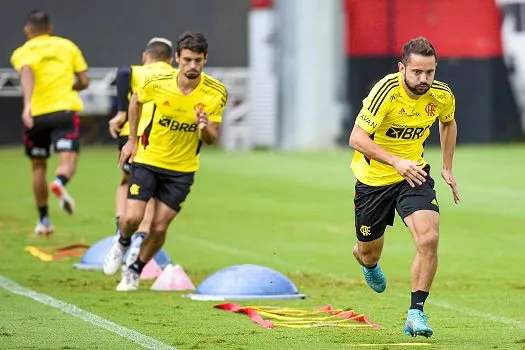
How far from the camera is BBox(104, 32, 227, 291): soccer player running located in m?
11.9

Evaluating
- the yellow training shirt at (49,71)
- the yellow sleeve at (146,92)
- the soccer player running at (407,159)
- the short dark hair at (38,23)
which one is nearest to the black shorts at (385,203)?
the soccer player running at (407,159)

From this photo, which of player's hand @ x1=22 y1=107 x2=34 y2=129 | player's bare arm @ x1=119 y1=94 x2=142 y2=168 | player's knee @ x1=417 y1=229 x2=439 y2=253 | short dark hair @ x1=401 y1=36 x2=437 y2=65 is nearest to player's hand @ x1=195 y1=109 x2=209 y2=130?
Result: player's bare arm @ x1=119 y1=94 x2=142 y2=168

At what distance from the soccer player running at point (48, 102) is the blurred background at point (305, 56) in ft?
52.3

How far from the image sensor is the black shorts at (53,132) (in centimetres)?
1688

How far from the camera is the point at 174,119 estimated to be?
473 inches

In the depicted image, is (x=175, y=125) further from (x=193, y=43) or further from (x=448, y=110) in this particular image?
(x=448, y=110)

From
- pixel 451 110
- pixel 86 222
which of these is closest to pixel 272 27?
pixel 86 222

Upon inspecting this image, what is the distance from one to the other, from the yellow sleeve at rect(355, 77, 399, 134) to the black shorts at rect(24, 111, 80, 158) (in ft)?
25.5

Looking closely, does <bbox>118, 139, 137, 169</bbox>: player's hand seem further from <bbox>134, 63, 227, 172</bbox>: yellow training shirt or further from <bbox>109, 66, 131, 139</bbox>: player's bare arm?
<bbox>109, 66, 131, 139</bbox>: player's bare arm

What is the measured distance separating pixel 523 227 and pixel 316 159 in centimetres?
1289

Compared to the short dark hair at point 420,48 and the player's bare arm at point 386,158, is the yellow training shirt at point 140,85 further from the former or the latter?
the short dark hair at point 420,48

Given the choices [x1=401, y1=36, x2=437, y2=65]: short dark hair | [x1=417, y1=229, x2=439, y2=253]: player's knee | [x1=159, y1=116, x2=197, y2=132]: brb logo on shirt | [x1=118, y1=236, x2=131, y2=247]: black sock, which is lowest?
[x1=118, y1=236, x2=131, y2=247]: black sock

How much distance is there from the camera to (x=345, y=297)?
1176 centimetres

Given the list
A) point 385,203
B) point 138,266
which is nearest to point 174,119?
point 138,266
